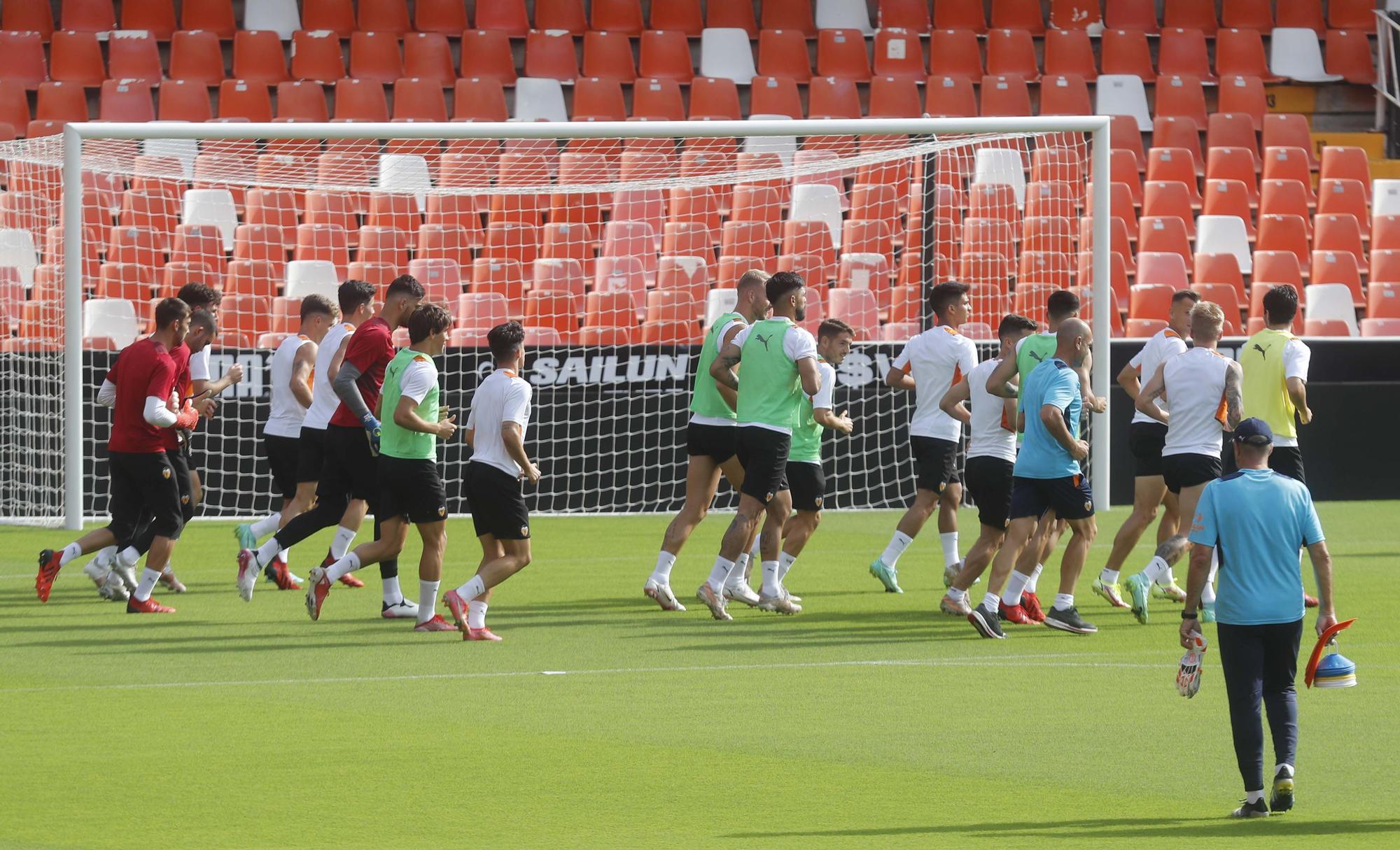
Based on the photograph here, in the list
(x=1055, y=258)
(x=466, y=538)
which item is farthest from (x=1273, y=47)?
(x=466, y=538)

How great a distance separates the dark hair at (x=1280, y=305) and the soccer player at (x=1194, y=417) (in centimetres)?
63

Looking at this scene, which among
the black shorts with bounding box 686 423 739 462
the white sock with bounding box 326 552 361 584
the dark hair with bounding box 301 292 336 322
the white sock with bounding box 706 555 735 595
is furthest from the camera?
the dark hair with bounding box 301 292 336 322

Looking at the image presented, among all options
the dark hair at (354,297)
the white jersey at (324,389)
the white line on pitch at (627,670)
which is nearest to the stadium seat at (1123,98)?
the white jersey at (324,389)

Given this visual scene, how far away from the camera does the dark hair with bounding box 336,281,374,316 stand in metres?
11.7

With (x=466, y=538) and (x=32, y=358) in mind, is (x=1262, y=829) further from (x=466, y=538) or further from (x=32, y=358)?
(x=32, y=358)

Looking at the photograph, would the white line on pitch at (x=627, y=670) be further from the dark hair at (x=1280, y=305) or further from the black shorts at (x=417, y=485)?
the dark hair at (x=1280, y=305)

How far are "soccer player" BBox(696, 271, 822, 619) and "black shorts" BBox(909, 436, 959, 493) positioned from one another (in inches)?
55.5

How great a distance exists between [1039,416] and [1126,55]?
13593 millimetres

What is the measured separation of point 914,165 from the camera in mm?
18625

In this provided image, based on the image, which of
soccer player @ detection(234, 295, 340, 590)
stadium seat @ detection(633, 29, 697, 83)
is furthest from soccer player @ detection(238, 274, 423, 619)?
stadium seat @ detection(633, 29, 697, 83)

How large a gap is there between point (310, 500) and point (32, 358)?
19.2ft

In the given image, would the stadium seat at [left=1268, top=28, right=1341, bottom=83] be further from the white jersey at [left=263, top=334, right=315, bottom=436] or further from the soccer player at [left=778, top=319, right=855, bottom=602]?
the white jersey at [left=263, top=334, right=315, bottom=436]

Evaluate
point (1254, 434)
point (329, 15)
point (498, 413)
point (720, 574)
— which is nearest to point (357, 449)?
point (498, 413)

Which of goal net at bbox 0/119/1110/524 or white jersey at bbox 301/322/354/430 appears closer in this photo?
white jersey at bbox 301/322/354/430
